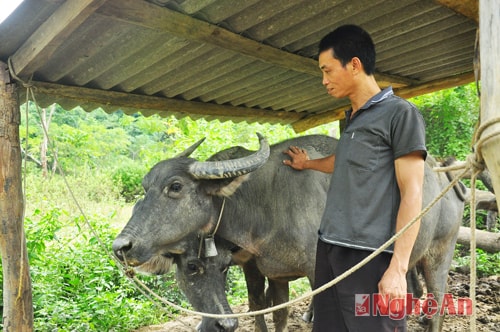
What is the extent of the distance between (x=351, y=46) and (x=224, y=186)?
4.78 ft

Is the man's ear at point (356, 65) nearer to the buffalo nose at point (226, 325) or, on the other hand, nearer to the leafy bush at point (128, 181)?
the buffalo nose at point (226, 325)

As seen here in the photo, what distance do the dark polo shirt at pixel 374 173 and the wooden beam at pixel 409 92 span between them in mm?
3101

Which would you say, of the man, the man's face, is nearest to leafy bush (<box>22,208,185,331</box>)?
the man

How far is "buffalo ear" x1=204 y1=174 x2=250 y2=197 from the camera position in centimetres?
312

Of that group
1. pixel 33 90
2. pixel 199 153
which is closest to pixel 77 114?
pixel 199 153

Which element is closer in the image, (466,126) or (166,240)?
(166,240)

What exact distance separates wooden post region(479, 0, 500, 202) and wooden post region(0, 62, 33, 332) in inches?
Answer: 117

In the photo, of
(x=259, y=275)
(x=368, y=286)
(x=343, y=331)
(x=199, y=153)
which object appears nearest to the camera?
(x=368, y=286)

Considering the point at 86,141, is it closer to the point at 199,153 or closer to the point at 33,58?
the point at 199,153

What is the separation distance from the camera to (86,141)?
16.9 meters

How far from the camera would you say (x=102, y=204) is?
13.3m

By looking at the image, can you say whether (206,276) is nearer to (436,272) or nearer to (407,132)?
(407,132)

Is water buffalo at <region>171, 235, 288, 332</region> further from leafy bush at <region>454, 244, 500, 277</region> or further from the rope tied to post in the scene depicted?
leafy bush at <region>454, 244, 500, 277</region>

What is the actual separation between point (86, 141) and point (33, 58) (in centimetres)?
1508
